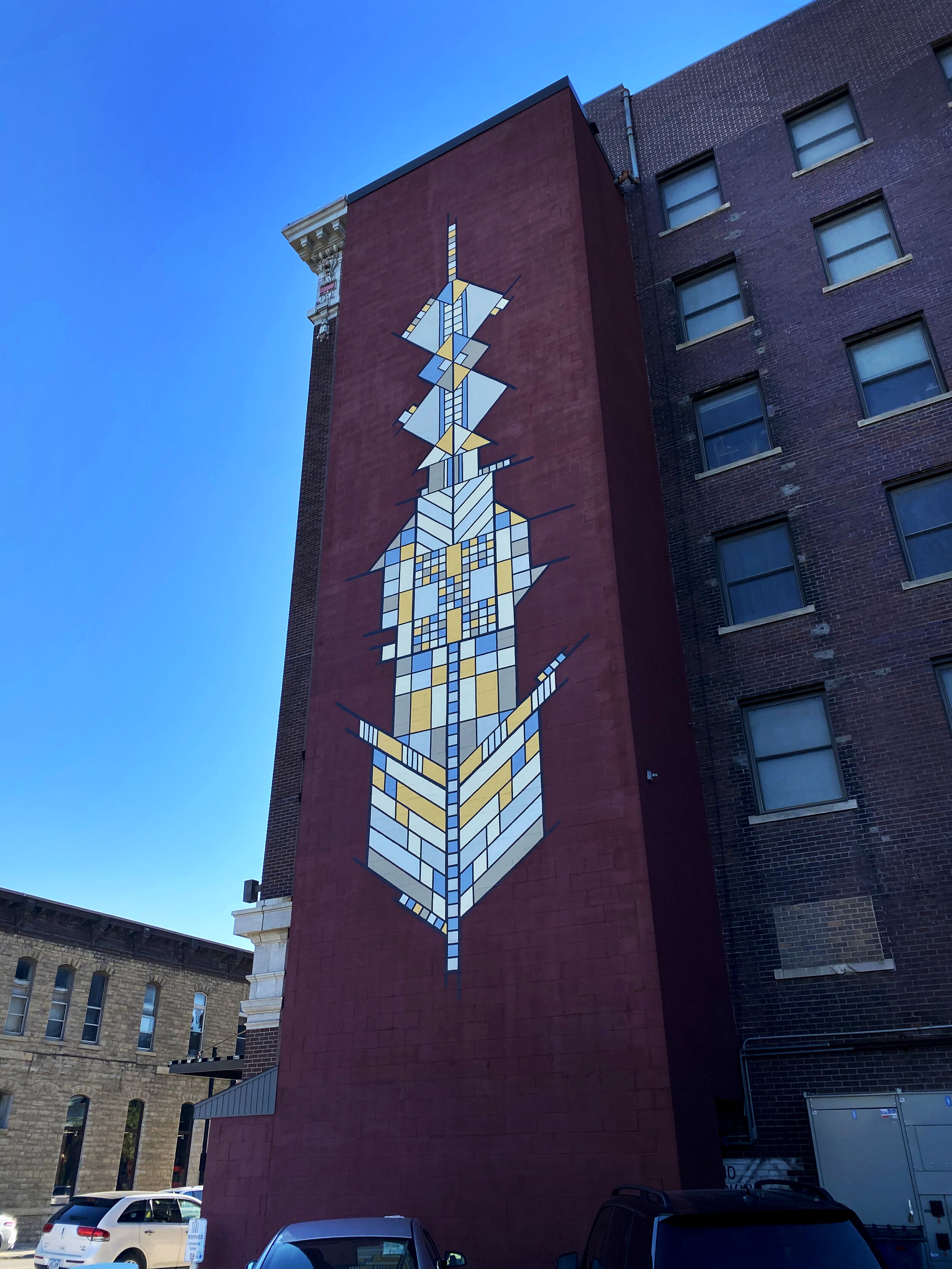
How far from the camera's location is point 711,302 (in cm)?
2216

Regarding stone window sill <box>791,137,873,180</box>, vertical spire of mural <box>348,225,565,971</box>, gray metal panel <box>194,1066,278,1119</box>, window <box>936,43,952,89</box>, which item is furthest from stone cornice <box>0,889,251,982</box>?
window <box>936,43,952,89</box>

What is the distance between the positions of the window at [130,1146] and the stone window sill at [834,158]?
36.7 metres

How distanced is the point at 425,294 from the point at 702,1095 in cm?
1695

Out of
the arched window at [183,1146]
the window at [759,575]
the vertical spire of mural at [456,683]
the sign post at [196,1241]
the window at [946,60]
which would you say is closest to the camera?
the sign post at [196,1241]

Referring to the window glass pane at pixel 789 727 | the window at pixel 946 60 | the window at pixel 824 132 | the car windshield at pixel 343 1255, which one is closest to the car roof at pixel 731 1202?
the car windshield at pixel 343 1255

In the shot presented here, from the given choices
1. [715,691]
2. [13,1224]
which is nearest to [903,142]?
[715,691]

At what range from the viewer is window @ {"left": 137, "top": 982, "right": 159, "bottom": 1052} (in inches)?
1470

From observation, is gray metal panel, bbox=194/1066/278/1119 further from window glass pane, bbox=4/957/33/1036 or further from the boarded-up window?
window glass pane, bbox=4/957/33/1036

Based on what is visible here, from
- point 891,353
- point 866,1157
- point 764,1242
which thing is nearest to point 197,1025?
point 866,1157

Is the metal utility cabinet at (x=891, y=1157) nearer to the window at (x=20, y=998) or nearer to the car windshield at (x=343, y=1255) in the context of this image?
the car windshield at (x=343, y=1255)

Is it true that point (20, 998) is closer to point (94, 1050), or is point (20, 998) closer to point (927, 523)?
point (94, 1050)

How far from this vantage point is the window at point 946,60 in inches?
835

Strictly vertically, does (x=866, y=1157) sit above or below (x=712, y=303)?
below

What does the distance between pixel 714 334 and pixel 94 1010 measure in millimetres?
31552
